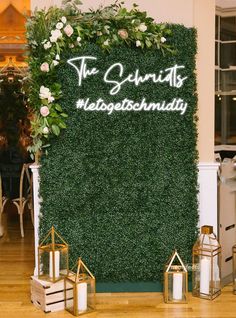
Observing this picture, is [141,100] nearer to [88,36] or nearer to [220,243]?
[88,36]

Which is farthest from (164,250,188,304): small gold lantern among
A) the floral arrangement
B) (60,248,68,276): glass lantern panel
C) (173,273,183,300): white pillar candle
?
the floral arrangement

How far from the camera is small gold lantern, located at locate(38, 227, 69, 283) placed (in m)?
4.75

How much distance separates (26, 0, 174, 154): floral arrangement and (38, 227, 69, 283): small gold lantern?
2.85 ft

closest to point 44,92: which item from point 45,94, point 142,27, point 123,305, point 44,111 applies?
point 45,94

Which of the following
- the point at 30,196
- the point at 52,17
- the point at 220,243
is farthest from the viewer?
the point at 30,196

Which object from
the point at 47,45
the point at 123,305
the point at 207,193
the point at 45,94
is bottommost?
the point at 123,305

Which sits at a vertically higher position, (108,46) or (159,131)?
(108,46)

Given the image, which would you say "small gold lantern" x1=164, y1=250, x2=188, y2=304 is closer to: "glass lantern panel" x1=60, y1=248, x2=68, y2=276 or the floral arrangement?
"glass lantern panel" x1=60, y1=248, x2=68, y2=276

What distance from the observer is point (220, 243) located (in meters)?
5.25

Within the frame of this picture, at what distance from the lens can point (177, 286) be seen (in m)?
4.84

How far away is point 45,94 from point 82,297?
180 cm

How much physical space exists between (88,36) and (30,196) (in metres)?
3.66

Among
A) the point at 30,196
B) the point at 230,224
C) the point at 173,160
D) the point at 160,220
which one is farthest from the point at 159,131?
the point at 30,196

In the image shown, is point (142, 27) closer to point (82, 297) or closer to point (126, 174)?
point (126, 174)
